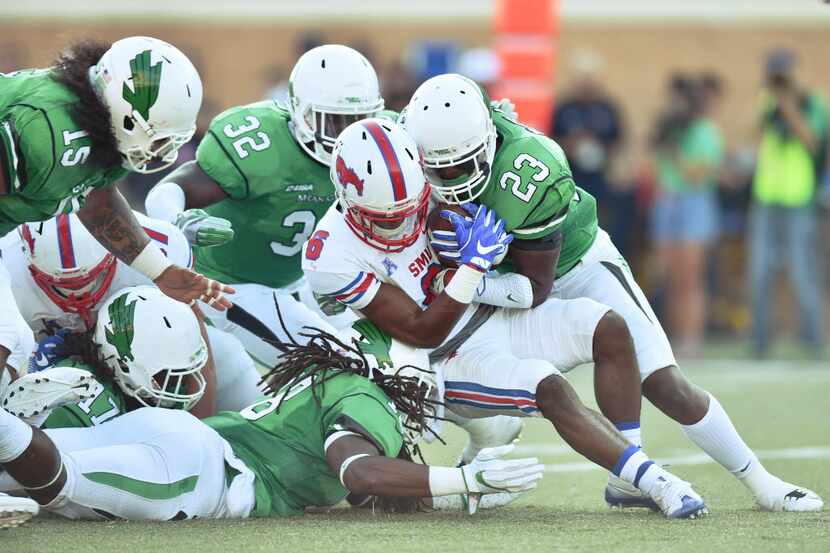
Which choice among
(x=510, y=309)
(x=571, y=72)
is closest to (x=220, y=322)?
(x=510, y=309)

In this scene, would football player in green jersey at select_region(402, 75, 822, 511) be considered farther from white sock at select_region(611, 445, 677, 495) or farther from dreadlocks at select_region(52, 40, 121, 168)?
dreadlocks at select_region(52, 40, 121, 168)

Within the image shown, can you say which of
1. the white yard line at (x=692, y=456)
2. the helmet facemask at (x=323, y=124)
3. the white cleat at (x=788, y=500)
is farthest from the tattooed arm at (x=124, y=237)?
the white cleat at (x=788, y=500)

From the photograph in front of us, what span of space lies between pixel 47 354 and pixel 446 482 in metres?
1.68

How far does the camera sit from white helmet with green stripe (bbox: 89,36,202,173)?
15.4 feet

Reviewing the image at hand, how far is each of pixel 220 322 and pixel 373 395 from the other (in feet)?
5.43

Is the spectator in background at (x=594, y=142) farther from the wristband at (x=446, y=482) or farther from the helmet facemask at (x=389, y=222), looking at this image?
the wristband at (x=446, y=482)

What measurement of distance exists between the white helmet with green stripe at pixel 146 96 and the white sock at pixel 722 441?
2.01 meters

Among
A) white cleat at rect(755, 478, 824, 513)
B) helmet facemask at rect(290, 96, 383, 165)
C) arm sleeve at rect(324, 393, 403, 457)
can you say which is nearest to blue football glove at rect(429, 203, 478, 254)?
arm sleeve at rect(324, 393, 403, 457)

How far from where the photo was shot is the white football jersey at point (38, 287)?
213 inches

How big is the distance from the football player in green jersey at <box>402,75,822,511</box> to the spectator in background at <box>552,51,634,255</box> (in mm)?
6324

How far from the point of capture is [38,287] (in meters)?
5.41

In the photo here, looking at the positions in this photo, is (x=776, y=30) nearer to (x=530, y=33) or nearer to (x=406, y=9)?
(x=406, y=9)

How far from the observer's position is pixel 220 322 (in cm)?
617

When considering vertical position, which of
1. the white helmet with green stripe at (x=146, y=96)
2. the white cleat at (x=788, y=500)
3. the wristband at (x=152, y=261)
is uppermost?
the white helmet with green stripe at (x=146, y=96)
